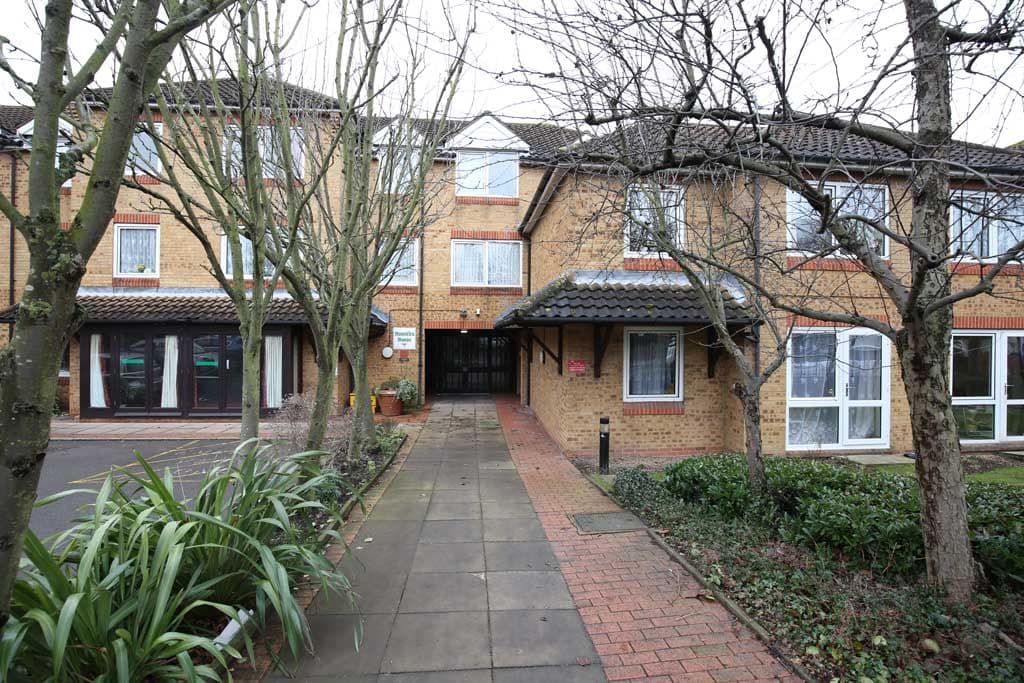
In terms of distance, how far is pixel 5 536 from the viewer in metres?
1.70

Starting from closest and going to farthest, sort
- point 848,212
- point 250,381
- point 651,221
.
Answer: point 250,381 → point 848,212 → point 651,221

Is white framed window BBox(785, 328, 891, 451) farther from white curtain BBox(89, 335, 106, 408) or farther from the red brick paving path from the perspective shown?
white curtain BBox(89, 335, 106, 408)

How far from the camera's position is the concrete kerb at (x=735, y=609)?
2.77 metres

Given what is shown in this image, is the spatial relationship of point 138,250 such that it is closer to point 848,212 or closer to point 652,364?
point 652,364

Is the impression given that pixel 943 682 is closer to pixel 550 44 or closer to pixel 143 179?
pixel 550 44

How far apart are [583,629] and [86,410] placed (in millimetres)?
15015

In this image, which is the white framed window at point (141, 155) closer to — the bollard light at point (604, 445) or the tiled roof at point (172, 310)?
the tiled roof at point (172, 310)

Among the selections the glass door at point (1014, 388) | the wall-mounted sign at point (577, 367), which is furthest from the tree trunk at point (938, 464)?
the glass door at point (1014, 388)

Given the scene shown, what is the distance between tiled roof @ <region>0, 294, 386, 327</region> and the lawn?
11.7m

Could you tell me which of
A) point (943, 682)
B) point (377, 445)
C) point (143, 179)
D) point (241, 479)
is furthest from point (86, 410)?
point (943, 682)

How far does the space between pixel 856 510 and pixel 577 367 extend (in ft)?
15.8

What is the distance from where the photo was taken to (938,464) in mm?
3357

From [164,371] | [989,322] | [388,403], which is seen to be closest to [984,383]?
[989,322]

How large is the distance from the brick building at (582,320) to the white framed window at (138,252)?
51mm
